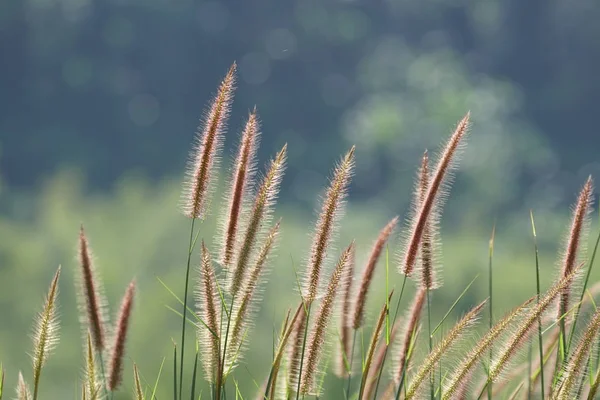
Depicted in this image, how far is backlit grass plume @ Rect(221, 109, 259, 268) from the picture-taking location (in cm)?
210

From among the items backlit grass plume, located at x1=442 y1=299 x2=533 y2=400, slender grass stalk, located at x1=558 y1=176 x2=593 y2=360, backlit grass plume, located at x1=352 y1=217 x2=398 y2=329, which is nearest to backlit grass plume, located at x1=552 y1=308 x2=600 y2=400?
backlit grass plume, located at x1=442 y1=299 x2=533 y2=400

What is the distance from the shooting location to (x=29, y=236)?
148ft

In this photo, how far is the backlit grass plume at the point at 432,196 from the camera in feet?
6.86

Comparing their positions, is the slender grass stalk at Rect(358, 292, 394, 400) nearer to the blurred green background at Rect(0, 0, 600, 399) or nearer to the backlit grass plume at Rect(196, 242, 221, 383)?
the backlit grass plume at Rect(196, 242, 221, 383)

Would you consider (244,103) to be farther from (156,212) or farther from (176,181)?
(156,212)

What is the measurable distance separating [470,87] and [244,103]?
15705 mm

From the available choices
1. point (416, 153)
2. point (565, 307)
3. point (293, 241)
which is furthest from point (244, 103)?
point (565, 307)

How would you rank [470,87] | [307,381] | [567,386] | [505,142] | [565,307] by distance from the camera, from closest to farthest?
[567,386], [307,381], [565,307], [505,142], [470,87]

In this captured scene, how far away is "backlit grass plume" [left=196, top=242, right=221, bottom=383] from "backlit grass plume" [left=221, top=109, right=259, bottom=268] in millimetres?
38

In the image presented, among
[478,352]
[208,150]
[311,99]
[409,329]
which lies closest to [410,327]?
[409,329]

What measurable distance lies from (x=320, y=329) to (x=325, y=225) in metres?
0.20

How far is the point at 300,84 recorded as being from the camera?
65750 mm

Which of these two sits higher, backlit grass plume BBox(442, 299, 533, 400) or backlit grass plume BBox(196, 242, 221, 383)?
backlit grass plume BBox(196, 242, 221, 383)

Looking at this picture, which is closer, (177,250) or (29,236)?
(177,250)
